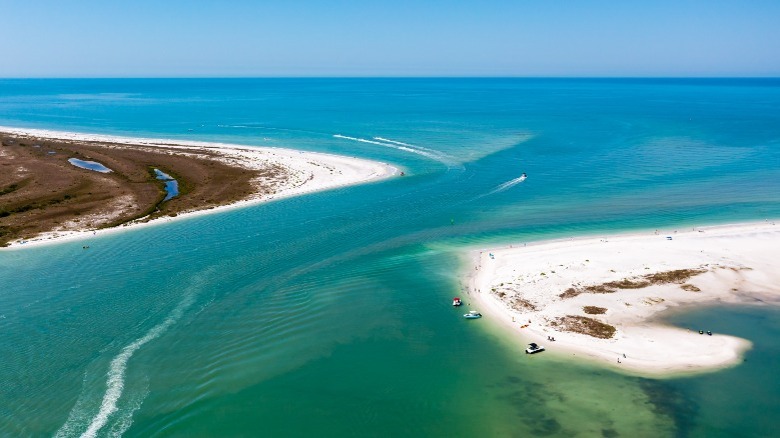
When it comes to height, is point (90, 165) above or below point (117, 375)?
above

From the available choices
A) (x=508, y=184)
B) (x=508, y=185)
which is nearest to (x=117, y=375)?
(x=508, y=185)

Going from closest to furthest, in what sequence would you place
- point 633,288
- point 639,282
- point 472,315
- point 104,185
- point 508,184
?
point 472,315, point 633,288, point 639,282, point 104,185, point 508,184

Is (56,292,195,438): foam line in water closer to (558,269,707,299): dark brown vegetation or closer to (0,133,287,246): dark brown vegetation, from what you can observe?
(0,133,287,246): dark brown vegetation

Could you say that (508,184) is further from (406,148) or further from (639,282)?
(639,282)

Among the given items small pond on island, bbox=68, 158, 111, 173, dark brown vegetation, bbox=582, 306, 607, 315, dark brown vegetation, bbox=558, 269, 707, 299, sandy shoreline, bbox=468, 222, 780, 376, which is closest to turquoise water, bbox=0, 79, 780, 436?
sandy shoreline, bbox=468, 222, 780, 376

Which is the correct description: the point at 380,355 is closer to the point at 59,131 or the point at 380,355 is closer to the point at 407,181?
the point at 407,181

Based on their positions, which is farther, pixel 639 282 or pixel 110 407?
pixel 639 282

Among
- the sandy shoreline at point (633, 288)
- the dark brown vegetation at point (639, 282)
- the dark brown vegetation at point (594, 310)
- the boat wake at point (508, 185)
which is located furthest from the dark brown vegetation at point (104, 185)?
the dark brown vegetation at point (594, 310)
